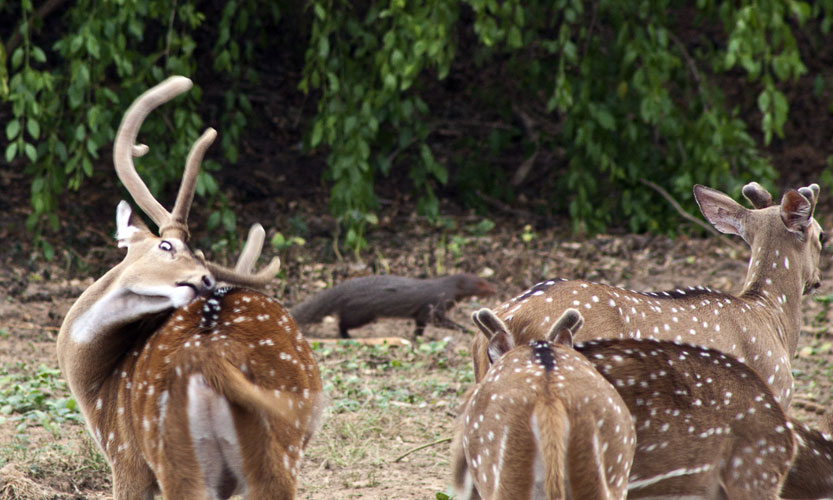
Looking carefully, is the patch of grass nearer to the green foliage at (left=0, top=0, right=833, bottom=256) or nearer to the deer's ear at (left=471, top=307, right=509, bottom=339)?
the green foliage at (left=0, top=0, right=833, bottom=256)

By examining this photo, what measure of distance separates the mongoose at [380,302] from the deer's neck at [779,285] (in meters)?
3.03

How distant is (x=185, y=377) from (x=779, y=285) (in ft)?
9.29

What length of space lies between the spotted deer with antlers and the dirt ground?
1056 mm

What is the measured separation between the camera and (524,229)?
387 inches

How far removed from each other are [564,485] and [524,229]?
23.0ft

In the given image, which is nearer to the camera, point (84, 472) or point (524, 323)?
point (524, 323)

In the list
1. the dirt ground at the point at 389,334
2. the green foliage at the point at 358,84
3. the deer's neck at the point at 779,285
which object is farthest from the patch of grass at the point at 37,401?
the deer's neck at the point at 779,285

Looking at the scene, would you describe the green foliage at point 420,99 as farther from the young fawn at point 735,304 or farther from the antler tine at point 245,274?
the antler tine at point 245,274

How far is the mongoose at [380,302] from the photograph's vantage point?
7602 mm

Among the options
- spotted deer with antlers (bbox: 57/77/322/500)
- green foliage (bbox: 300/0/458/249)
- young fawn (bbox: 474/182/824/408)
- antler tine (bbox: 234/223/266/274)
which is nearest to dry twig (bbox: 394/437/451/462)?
young fawn (bbox: 474/182/824/408)

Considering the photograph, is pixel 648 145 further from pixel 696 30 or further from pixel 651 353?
pixel 651 353

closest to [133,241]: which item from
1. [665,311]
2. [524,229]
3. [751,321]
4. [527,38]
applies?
[665,311]

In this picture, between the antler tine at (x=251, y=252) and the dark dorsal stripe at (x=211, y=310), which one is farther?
the antler tine at (x=251, y=252)

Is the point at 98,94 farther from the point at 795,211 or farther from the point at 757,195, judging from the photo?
the point at 795,211
